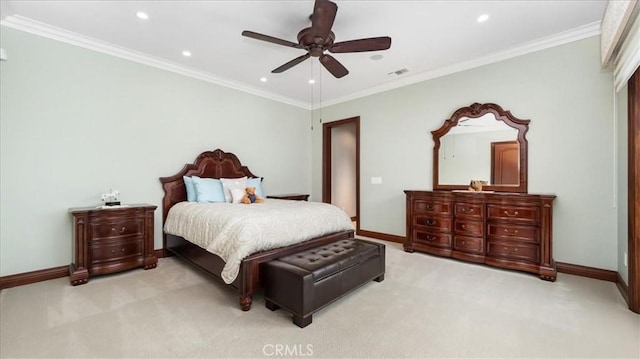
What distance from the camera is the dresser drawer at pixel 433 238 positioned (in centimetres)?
377

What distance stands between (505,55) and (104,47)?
17.4 ft

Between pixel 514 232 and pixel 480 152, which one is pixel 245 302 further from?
pixel 480 152

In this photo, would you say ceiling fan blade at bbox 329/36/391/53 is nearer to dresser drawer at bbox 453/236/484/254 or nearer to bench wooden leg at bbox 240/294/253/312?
bench wooden leg at bbox 240/294/253/312

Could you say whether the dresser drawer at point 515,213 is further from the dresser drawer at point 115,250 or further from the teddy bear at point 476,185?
the dresser drawer at point 115,250

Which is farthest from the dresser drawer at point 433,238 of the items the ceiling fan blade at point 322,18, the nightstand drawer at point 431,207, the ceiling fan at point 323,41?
the ceiling fan blade at point 322,18

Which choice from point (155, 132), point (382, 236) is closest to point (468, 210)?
point (382, 236)

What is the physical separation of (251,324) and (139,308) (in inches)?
43.0

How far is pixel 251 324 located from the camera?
2.11 m

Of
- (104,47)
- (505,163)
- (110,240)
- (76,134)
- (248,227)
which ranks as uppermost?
(104,47)

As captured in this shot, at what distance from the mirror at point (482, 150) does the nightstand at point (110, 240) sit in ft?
13.9

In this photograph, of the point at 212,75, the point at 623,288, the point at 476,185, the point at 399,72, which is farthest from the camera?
the point at 212,75

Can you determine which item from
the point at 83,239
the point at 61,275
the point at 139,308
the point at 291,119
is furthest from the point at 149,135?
the point at 291,119

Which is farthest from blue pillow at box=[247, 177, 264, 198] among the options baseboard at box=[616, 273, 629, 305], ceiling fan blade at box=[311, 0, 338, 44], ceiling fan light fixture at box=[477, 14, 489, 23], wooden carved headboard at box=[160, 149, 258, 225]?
baseboard at box=[616, 273, 629, 305]

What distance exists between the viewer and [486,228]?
11.3ft
